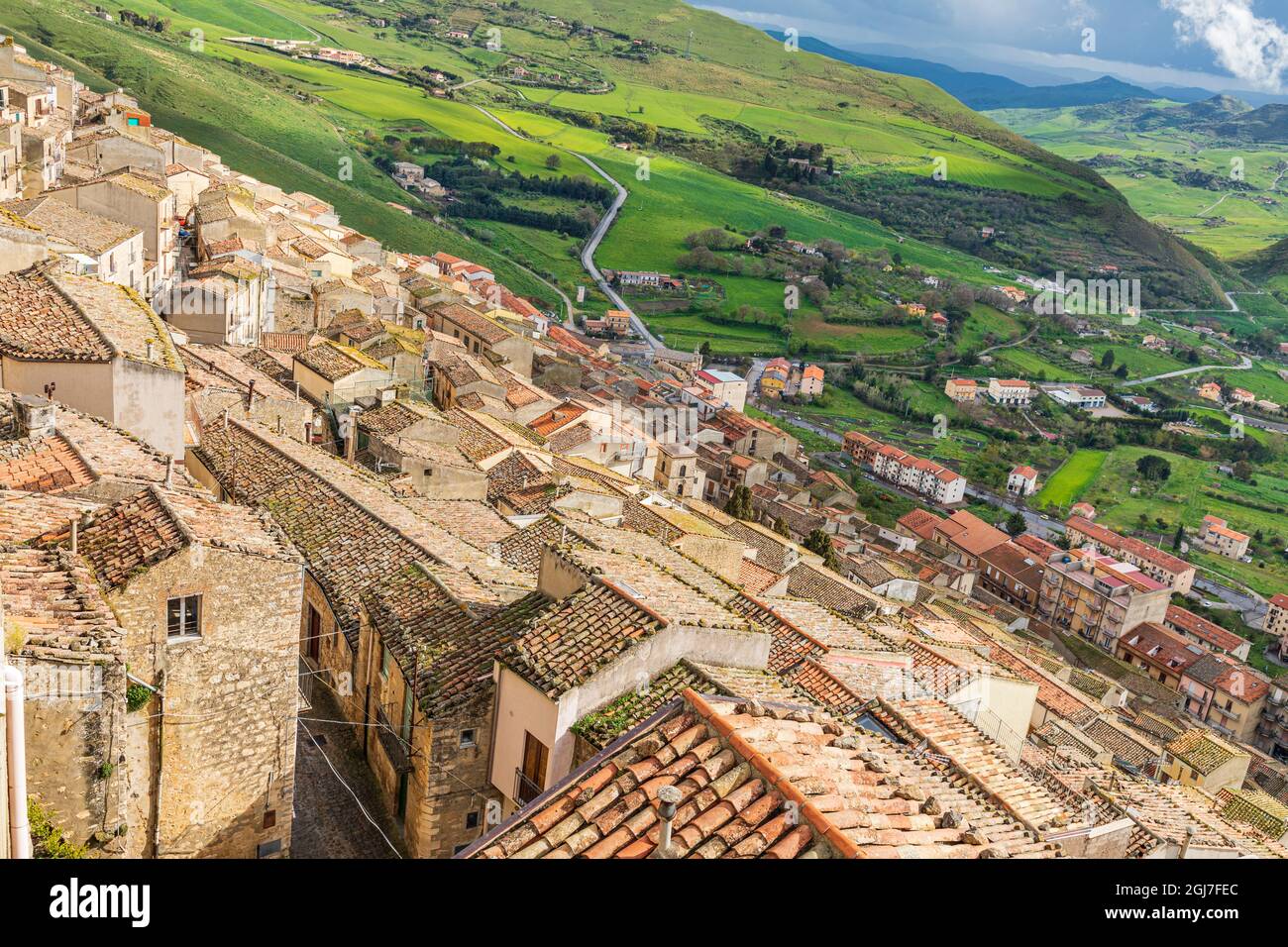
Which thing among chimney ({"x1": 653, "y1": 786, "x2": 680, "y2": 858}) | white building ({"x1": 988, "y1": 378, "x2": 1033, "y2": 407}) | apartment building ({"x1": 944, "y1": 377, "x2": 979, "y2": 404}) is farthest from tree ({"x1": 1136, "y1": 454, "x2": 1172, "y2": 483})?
chimney ({"x1": 653, "y1": 786, "x2": 680, "y2": 858})

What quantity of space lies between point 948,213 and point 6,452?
183m

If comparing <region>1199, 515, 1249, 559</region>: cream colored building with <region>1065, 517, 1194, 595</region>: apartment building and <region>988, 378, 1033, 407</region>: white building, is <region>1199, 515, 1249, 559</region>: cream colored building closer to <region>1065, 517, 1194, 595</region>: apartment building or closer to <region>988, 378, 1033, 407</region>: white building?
<region>1065, 517, 1194, 595</region>: apartment building

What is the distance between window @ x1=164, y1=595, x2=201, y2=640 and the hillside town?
0.03 metres

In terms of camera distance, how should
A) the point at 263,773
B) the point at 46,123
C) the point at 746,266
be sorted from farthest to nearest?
the point at 746,266, the point at 46,123, the point at 263,773

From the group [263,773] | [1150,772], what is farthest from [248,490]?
[1150,772]

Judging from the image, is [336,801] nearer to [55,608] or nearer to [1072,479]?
[55,608]

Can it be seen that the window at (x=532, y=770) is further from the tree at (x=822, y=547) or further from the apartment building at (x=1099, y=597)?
the apartment building at (x=1099, y=597)

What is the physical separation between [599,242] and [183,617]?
118m

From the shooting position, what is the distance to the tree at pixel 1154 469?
106m

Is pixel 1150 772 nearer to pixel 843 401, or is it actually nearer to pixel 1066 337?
pixel 843 401

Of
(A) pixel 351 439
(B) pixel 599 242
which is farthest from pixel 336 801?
(B) pixel 599 242

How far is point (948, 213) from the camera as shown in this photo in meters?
182

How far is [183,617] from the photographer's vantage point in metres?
10.3
